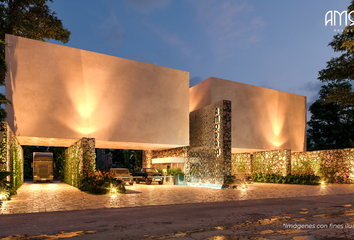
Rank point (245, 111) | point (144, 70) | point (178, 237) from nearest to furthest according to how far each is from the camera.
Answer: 1. point (178, 237)
2. point (144, 70)
3. point (245, 111)

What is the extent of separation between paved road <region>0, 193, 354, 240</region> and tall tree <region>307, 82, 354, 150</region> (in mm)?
32231

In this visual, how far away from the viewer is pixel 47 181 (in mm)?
24312

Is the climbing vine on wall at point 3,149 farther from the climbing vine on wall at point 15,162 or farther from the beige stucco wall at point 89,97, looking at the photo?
the beige stucco wall at point 89,97

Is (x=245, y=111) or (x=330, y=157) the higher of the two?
(x=245, y=111)

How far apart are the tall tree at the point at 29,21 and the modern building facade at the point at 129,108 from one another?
9.60 ft

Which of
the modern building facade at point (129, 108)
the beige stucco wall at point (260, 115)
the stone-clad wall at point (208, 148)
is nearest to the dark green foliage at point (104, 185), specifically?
the modern building facade at point (129, 108)

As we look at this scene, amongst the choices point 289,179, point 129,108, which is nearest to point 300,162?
point 289,179

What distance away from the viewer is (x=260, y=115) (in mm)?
23656

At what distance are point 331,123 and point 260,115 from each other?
61.0ft

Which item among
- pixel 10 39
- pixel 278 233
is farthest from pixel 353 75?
pixel 10 39

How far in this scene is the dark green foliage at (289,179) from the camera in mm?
19359

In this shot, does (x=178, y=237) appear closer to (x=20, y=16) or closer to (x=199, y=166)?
(x=199, y=166)

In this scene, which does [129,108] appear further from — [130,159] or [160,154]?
[130,159]

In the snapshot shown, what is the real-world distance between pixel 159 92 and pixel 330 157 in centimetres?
1442
